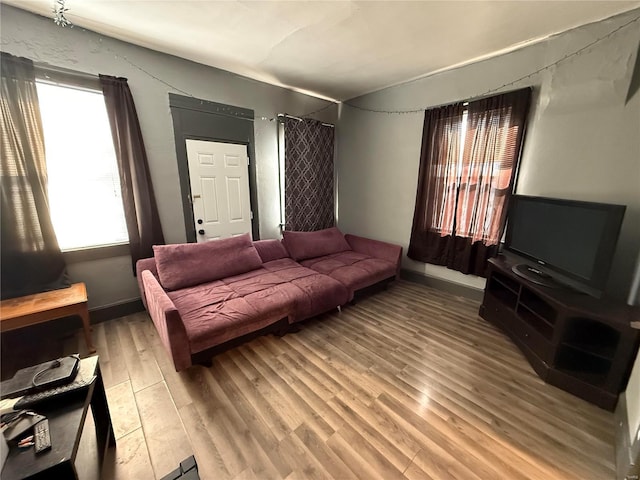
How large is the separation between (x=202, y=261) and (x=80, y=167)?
4.51 ft

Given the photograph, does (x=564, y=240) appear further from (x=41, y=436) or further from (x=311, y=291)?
(x=41, y=436)

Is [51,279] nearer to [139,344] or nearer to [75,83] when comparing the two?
[139,344]

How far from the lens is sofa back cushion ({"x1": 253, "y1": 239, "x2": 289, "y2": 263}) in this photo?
321cm

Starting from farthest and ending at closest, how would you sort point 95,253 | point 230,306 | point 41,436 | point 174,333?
point 95,253 < point 230,306 < point 174,333 < point 41,436

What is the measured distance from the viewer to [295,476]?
48.3 inches

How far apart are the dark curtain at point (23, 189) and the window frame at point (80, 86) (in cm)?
11

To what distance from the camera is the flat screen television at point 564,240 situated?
1.67 metres

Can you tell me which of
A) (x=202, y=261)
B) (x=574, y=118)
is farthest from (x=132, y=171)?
(x=574, y=118)

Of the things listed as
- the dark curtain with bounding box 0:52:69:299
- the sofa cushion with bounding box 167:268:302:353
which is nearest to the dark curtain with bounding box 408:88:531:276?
the sofa cushion with bounding box 167:268:302:353

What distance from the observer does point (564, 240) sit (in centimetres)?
193

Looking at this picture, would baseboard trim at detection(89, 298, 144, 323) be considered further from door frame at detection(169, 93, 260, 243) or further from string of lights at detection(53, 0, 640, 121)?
string of lights at detection(53, 0, 640, 121)

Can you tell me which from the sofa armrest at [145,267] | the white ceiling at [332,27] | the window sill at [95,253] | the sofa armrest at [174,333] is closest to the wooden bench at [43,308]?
the window sill at [95,253]

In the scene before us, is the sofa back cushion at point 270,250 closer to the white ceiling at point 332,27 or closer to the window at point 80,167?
the window at point 80,167

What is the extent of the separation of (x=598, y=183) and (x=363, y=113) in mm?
2799
